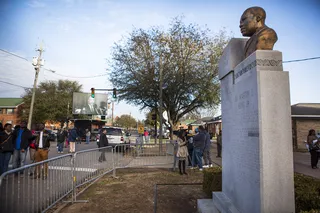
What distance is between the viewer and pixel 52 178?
175 inches

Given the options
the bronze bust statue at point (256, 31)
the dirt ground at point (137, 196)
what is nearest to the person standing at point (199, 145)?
the dirt ground at point (137, 196)

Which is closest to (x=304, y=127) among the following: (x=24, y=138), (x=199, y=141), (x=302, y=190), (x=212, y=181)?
(x=199, y=141)

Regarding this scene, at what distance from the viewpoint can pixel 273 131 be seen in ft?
8.98

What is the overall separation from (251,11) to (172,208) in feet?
13.9

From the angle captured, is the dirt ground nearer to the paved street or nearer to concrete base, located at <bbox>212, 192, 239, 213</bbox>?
the paved street

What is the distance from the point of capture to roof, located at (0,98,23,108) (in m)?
49.7

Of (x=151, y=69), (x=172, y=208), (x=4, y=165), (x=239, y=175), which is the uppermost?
(x=151, y=69)

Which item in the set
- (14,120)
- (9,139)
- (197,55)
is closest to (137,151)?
(9,139)

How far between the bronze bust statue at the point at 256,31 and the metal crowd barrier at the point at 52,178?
4046 millimetres

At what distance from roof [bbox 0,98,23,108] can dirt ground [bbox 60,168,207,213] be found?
175ft

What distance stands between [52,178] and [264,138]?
410 centimetres

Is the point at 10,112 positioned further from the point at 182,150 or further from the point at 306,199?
the point at 306,199

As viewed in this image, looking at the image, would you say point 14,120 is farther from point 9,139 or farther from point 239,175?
point 239,175

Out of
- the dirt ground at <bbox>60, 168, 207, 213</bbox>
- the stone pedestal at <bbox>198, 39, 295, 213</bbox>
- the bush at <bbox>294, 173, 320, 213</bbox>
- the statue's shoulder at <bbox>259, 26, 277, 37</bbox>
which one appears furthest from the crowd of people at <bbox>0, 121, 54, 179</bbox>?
the bush at <bbox>294, 173, 320, 213</bbox>
